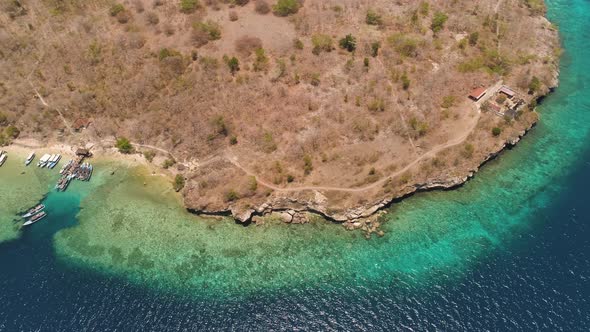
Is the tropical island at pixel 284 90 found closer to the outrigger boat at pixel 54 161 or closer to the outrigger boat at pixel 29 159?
the outrigger boat at pixel 54 161

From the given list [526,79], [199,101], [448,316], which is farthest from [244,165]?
[526,79]

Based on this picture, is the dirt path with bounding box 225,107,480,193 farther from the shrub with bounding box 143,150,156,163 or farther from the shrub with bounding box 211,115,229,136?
the shrub with bounding box 143,150,156,163

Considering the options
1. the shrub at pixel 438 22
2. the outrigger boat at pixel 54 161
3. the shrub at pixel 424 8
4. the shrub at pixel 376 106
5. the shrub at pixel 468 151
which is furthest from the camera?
the shrub at pixel 424 8

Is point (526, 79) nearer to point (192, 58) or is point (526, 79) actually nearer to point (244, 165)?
point (244, 165)

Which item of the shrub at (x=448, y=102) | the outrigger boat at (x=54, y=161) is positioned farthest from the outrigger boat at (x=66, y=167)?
the shrub at (x=448, y=102)

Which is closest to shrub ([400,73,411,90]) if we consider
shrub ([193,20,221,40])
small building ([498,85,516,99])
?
small building ([498,85,516,99])

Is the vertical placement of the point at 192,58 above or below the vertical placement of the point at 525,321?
above
